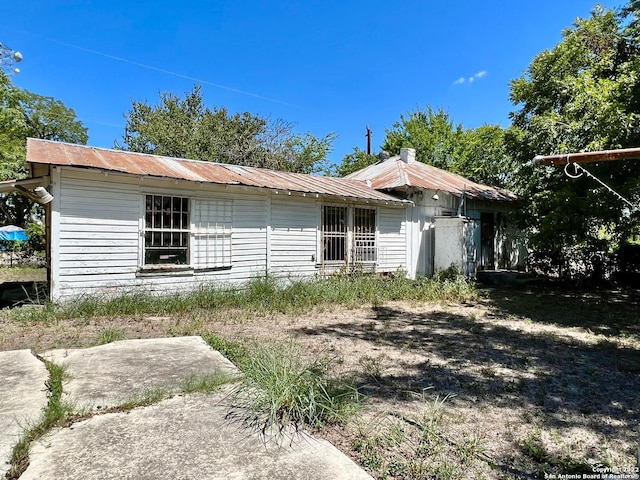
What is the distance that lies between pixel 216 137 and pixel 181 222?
17564 millimetres

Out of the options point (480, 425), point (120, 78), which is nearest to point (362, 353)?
point (480, 425)

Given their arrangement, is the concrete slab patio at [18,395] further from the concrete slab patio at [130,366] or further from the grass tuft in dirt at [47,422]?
the concrete slab patio at [130,366]

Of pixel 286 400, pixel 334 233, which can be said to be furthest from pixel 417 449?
pixel 334 233

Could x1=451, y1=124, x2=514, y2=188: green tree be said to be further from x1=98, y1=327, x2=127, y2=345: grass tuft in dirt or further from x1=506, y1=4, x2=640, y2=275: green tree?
x1=98, y1=327, x2=127, y2=345: grass tuft in dirt

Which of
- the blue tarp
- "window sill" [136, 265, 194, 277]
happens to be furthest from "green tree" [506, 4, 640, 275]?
the blue tarp

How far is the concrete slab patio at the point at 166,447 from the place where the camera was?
2156mm

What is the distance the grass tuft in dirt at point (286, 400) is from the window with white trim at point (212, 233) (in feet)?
18.4

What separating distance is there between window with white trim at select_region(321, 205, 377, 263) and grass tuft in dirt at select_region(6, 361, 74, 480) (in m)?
7.81

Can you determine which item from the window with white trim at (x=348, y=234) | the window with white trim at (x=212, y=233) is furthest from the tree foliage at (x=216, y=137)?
the window with white trim at (x=212, y=233)

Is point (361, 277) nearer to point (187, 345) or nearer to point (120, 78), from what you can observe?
point (187, 345)

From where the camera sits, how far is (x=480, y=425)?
9.75ft

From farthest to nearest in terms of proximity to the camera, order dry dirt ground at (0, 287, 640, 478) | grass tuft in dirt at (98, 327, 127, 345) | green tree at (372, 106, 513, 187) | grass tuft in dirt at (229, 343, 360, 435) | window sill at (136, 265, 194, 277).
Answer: green tree at (372, 106, 513, 187) < window sill at (136, 265, 194, 277) < grass tuft in dirt at (98, 327, 127, 345) < grass tuft in dirt at (229, 343, 360, 435) < dry dirt ground at (0, 287, 640, 478)

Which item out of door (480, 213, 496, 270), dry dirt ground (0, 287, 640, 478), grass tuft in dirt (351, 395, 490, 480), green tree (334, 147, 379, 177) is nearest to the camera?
grass tuft in dirt (351, 395, 490, 480)

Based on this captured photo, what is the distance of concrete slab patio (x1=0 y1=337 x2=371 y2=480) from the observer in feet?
7.07
